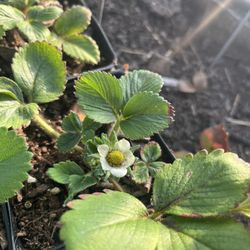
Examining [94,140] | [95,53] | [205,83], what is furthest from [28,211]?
[205,83]

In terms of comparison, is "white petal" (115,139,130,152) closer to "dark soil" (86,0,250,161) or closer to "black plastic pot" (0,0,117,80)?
"black plastic pot" (0,0,117,80)

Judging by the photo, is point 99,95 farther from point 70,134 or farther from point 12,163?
point 12,163

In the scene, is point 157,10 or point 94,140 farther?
point 157,10

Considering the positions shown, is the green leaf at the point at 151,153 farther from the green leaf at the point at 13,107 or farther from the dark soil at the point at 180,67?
the dark soil at the point at 180,67

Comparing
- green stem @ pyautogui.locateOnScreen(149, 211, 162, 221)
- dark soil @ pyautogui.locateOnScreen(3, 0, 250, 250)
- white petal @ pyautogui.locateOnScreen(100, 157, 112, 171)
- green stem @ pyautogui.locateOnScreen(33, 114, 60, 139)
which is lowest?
dark soil @ pyautogui.locateOnScreen(3, 0, 250, 250)

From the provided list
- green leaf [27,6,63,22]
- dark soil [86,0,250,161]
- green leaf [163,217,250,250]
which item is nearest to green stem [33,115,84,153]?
green leaf [27,6,63,22]

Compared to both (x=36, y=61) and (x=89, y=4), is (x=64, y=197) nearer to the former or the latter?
(x=36, y=61)
